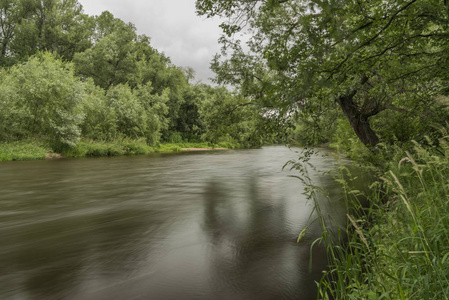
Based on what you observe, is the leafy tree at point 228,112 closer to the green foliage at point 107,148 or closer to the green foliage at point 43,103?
the green foliage at point 43,103

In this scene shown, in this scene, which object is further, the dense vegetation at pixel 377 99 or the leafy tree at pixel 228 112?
the leafy tree at pixel 228 112

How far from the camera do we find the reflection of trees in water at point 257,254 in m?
4.21

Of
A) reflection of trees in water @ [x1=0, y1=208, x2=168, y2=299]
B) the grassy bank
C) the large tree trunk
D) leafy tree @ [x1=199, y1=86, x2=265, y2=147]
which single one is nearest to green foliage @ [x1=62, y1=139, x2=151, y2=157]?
leafy tree @ [x1=199, y1=86, x2=265, y2=147]

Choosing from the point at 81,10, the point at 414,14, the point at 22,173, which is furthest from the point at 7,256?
the point at 81,10

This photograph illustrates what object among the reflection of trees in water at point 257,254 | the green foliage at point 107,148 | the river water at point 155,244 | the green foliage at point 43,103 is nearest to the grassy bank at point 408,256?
the river water at point 155,244

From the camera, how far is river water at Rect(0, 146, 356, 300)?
13.9ft

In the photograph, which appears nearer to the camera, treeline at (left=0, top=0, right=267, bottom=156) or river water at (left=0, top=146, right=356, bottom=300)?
river water at (left=0, top=146, right=356, bottom=300)

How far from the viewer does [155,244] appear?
6.07 m

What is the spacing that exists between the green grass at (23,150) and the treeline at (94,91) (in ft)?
3.26

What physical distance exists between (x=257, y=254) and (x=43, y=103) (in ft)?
88.4

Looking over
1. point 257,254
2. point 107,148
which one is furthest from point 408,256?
point 107,148

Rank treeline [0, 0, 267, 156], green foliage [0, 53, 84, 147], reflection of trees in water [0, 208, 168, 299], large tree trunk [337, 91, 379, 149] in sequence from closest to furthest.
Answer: reflection of trees in water [0, 208, 168, 299], large tree trunk [337, 91, 379, 149], treeline [0, 0, 267, 156], green foliage [0, 53, 84, 147]

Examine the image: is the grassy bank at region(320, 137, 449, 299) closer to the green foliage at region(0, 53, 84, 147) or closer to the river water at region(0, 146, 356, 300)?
the river water at region(0, 146, 356, 300)

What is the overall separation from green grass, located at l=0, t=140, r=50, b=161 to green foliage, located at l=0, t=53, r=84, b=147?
115cm
